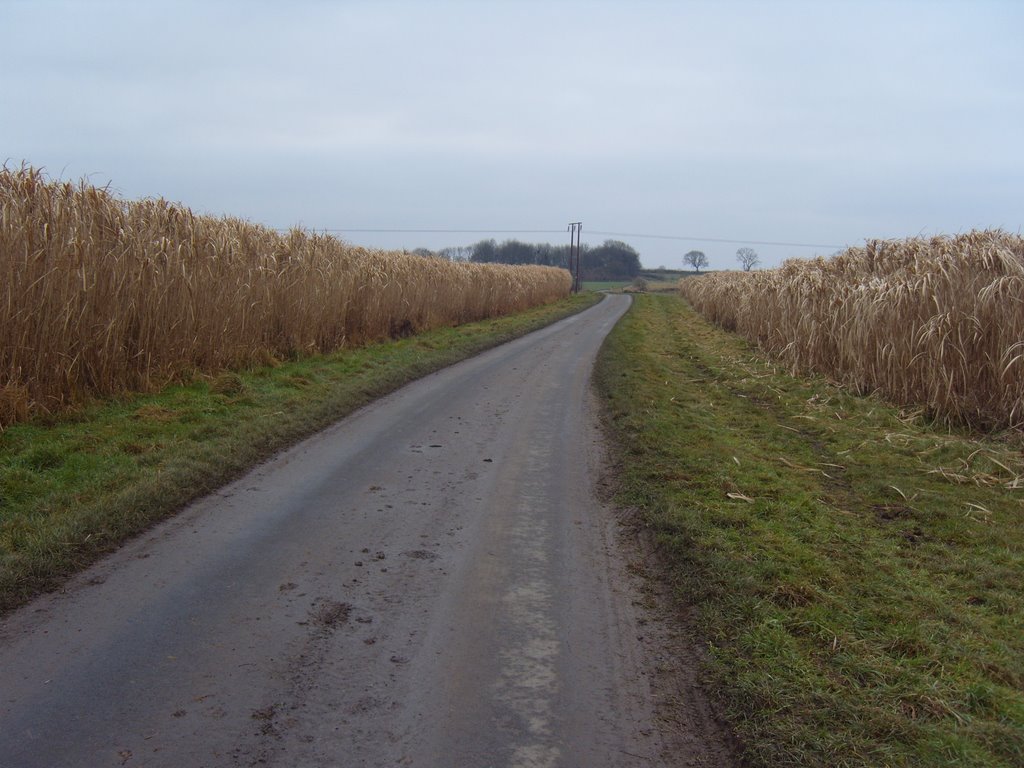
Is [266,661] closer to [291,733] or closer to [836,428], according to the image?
[291,733]

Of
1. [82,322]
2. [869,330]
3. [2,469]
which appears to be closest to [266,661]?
[2,469]

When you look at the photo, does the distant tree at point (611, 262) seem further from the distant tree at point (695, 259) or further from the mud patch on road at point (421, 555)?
the mud patch on road at point (421, 555)

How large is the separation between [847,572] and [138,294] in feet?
28.8

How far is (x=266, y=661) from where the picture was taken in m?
3.54

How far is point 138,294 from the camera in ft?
31.5

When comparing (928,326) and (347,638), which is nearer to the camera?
(347,638)

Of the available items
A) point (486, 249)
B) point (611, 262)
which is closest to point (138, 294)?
point (486, 249)

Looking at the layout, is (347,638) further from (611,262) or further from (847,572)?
(611,262)

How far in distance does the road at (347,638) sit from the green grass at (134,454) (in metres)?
0.24

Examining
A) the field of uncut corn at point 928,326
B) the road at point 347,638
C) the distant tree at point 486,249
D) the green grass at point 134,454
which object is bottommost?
the road at point 347,638

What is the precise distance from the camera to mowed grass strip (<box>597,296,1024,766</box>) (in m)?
3.09

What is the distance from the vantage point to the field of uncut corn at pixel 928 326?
8938mm

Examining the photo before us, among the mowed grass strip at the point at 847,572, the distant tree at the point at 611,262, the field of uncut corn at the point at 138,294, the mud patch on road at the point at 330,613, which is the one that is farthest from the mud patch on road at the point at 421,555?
the distant tree at the point at 611,262

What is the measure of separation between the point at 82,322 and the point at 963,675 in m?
8.92
